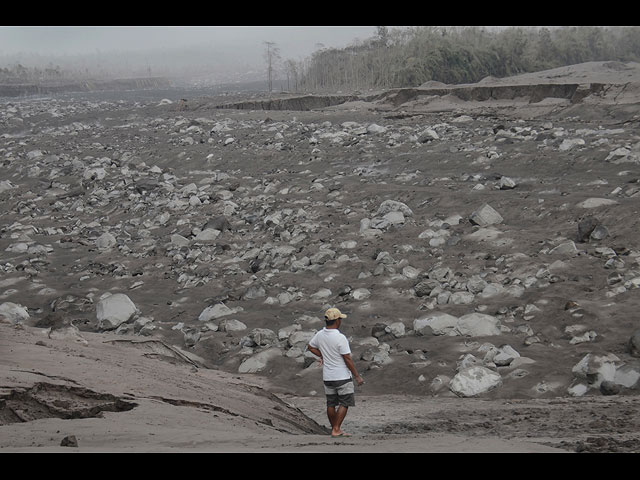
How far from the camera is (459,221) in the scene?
7605mm

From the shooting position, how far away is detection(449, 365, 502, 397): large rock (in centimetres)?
452

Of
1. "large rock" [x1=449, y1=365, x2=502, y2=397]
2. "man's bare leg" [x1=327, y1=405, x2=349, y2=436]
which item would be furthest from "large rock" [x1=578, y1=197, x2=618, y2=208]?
"man's bare leg" [x1=327, y1=405, x2=349, y2=436]

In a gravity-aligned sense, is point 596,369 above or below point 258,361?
above

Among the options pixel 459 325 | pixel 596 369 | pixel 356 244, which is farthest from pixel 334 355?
pixel 356 244

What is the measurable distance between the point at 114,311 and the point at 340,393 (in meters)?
3.32

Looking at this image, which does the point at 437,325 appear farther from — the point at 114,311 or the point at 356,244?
the point at 114,311

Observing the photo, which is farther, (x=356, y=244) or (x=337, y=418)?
(x=356, y=244)

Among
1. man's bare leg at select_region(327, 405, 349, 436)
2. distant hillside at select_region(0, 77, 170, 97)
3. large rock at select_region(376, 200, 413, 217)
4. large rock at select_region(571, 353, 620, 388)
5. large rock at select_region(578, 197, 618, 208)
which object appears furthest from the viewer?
distant hillside at select_region(0, 77, 170, 97)

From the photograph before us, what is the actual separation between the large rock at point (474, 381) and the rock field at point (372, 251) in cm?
1

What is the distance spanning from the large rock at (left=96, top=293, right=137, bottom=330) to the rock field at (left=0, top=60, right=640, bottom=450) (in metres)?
0.02

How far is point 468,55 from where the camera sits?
2631 cm

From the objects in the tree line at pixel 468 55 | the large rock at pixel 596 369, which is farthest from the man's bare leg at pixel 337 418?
the tree line at pixel 468 55

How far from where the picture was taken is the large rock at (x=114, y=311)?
21.0 feet

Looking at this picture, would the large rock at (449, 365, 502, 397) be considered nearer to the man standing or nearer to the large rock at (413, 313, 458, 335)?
the large rock at (413, 313, 458, 335)
